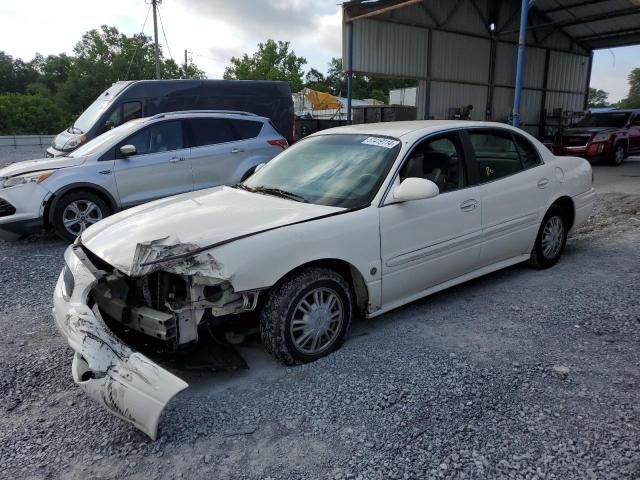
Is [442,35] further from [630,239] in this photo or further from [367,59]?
[630,239]

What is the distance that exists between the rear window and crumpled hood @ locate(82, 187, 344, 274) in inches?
152

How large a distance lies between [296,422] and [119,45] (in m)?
68.6

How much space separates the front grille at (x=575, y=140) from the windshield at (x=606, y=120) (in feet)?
4.13

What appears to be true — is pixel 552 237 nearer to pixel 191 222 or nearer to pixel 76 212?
pixel 191 222

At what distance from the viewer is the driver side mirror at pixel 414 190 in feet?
11.4

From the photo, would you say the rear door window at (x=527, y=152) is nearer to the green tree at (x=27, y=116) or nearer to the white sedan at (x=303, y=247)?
the white sedan at (x=303, y=247)

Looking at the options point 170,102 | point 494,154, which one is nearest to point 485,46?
point 170,102

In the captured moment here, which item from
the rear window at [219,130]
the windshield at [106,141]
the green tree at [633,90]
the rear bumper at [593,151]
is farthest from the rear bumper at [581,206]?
the green tree at [633,90]

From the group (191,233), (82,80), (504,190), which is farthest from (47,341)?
(82,80)

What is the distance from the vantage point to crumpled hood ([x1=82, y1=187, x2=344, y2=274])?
3.00 m

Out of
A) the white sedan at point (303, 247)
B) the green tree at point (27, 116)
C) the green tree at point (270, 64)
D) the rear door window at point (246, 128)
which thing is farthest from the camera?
the green tree at point (270, 64)

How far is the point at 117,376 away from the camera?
2527 millimetres

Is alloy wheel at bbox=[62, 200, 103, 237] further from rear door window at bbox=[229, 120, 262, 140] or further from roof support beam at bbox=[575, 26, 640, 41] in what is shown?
roof support beam at bbox=[575, 26, 640, 41]

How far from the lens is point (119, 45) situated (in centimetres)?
6153
